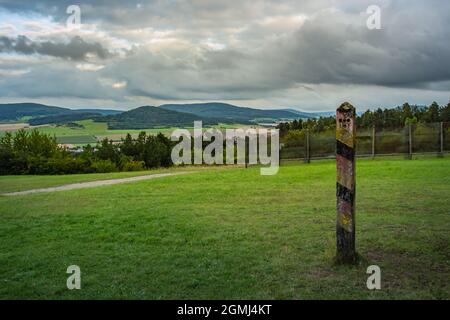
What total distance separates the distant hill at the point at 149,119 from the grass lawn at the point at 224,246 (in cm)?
12537

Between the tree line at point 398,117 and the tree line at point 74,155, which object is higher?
the tree line at point 398,117

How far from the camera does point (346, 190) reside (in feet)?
20.6

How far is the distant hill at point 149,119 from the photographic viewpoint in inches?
5605

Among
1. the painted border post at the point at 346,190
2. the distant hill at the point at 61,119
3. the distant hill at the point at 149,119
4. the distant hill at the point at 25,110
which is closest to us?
the painted border post at the point at 346,190

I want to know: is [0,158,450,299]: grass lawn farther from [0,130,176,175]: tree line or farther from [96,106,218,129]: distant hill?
[96,106,218,129]: distant hill

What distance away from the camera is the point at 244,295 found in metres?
5.12

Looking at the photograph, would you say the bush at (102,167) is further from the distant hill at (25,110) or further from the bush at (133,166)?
the distant hill at (25,110)

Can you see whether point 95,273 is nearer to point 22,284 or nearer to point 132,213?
point 22,284

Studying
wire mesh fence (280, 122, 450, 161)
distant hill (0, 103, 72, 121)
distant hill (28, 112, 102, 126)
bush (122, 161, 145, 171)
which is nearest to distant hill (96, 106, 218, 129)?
distant hill (28, 112, 102, 126)

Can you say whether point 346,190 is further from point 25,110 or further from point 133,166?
point 25,110

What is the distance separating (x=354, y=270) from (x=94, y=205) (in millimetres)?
8968

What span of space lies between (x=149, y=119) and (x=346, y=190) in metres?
155

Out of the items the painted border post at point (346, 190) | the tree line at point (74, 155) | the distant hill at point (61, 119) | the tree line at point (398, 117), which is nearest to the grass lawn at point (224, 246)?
the painted border post at point (346, 190)

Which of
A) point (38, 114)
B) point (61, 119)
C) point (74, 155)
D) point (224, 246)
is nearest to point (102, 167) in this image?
point (74, 155)
